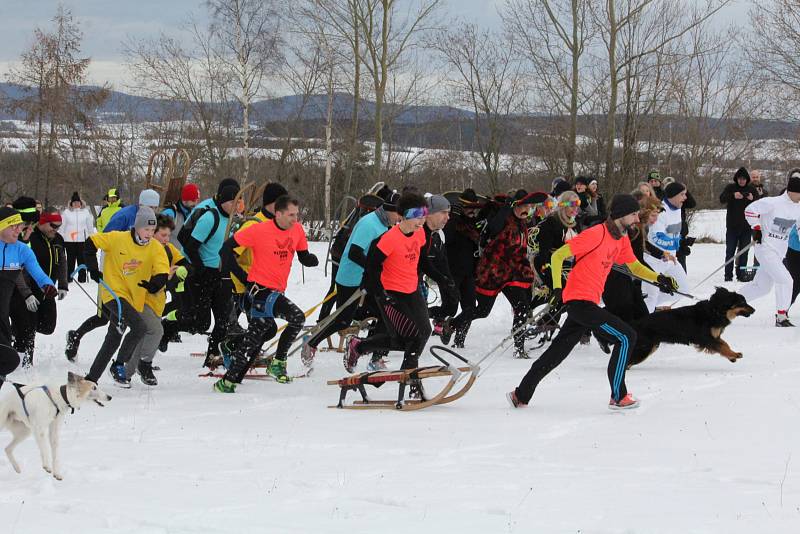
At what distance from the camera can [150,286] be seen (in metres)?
8.10

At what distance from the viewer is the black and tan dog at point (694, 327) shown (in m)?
9.11

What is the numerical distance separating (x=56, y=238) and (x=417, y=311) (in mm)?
5510

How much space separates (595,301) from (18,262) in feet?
17.3

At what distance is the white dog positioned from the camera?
5.22 metres

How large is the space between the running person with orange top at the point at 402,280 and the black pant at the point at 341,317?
1.51 metres

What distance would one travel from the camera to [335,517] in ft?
15.0

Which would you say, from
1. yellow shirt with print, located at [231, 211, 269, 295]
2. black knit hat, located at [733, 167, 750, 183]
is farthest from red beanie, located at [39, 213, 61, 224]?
black knit hat, located at [733, 167, 750, 183]

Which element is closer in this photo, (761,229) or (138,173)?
(761,229)

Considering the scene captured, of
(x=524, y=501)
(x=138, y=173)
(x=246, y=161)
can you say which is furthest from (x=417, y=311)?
(x=138, y=173)

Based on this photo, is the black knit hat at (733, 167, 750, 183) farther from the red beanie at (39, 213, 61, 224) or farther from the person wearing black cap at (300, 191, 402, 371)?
the red beanie at (39, 213, 61, 224)

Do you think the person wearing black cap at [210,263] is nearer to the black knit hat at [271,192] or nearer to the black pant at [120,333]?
the black knit hat at [271,192]

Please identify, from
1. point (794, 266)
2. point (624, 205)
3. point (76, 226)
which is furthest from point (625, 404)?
point (76, 226)

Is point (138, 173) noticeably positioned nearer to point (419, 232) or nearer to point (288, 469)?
point (419, 232)

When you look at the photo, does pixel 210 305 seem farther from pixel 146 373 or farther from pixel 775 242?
pixel 775 242
